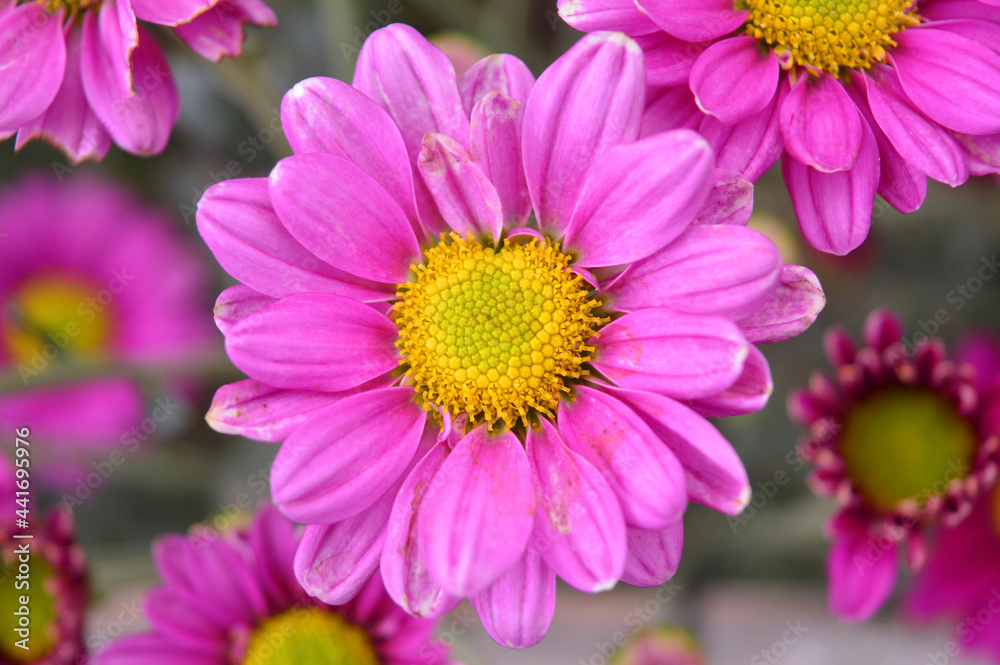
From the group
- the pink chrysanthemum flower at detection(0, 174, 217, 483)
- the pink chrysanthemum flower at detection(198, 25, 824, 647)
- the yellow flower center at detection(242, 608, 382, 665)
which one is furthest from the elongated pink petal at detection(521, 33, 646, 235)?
the pink chrysanthemum flower at detection(0, 174, 217, 483)

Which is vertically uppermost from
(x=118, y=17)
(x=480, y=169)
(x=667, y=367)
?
(x=118, y=17)

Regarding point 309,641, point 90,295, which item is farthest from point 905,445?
point 90,295

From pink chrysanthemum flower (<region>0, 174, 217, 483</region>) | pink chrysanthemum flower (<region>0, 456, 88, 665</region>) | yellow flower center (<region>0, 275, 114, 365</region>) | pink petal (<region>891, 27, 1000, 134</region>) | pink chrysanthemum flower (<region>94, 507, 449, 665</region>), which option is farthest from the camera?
yellow flower center (<region>0, 275, 114, 365</region>)

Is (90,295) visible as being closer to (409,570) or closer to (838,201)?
(409,570)

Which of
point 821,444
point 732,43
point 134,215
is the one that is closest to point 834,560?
point 821,444

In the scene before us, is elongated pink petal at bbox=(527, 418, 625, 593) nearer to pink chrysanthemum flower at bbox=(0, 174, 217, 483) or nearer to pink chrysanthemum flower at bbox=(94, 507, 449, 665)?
pink chrysanthemum flower at bbox=(94, 507, 449, 665)

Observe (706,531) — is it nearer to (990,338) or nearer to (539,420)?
(990,338)
